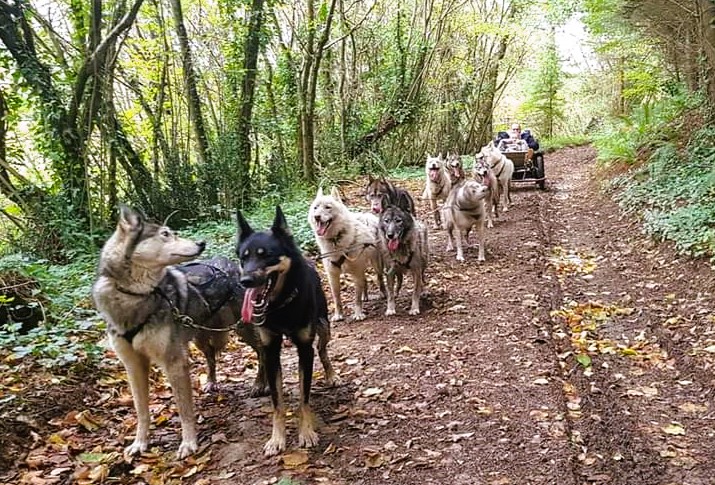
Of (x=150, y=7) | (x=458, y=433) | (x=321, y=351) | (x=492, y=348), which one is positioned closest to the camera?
(x=458, y=433)

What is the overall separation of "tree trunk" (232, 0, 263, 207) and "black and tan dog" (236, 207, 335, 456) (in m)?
8.36

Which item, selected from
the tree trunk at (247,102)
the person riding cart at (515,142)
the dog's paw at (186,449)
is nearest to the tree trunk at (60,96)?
the tree trunk at (247,102)

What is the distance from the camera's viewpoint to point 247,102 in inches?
492

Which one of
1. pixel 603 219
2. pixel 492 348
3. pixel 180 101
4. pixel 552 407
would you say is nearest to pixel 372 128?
pixel 180 101

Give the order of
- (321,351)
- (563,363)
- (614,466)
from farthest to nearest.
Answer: (563,363)
(321,351)
(614,466)

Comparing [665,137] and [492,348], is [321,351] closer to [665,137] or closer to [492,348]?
[492,348]

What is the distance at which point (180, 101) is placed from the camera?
38.2 feet

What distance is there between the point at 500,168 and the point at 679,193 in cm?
407

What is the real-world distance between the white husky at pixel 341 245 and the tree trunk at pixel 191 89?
6.02 m

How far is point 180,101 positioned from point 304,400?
9279 mm

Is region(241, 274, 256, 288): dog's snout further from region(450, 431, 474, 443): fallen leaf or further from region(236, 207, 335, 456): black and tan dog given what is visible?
region(450, 431, 474, 443): fallen leaf

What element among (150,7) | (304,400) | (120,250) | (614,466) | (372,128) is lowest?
(614,466)

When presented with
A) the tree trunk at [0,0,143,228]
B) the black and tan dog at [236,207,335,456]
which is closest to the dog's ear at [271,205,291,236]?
the black and tan dog at [236,207,335,456]

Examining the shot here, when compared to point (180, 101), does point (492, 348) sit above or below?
below
